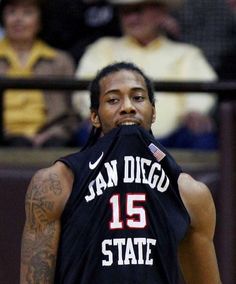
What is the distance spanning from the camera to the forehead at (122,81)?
13.5ft

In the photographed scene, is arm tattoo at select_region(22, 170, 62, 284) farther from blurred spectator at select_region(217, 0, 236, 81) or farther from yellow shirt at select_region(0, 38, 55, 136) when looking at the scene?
blurred spectator at select_region(217, 0, 236, 81)

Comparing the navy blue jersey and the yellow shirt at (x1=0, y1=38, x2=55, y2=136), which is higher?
the yellow shirt at (x1=0, y1=38, x2=55, y2=136)

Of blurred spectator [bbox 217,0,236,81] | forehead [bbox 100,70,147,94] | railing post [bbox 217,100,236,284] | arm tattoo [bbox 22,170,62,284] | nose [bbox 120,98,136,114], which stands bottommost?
arm tattoo [bbox 22,170,62,284]

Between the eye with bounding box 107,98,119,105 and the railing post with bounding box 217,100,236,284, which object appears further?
the railing post with bounding box 217,100,236,284

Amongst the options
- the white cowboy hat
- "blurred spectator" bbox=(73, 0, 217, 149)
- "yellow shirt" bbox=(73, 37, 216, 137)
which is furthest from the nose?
the white cowboy hat

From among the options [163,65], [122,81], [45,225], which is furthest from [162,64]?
[45,225]

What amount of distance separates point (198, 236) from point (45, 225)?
59 cm

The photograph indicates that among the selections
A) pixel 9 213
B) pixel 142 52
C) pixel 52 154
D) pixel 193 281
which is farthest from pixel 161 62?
pixel 193 281

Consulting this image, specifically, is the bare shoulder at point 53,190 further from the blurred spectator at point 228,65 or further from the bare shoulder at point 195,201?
the blurred spectator at point 228,65

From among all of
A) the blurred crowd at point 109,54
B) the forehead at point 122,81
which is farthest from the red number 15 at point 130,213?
the blurred crowd at point 109,54

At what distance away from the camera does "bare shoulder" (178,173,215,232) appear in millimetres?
Result: 4113

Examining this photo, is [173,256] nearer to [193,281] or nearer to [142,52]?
[193,281]

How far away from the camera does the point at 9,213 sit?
6.20 m

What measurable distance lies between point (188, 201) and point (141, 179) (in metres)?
0.25
